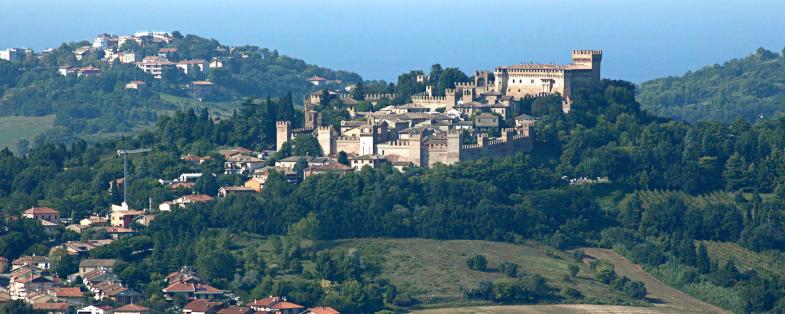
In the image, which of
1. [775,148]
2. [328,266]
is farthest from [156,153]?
[775,148]

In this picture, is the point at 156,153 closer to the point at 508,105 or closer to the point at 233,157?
the point at 233,157

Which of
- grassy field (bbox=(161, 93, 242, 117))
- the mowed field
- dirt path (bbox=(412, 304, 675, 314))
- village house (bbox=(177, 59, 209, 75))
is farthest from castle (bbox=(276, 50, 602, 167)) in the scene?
village house (bbox=(177, 59, 209, 75))

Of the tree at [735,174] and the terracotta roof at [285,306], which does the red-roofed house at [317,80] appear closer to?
the tree at [735,174]

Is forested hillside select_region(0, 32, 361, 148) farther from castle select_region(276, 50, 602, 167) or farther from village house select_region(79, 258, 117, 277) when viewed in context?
village house select_region(79, 258, 117, 277)

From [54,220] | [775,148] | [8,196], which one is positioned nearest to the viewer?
[54,220]

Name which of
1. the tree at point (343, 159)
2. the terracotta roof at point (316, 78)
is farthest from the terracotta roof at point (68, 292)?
the terracotta roof at point (316, 78)

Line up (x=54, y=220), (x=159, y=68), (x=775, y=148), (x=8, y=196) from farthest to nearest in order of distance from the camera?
(x=159, y=68) → (x=775, y=148) → (x=8, y=196) → (x=54, y=220)
